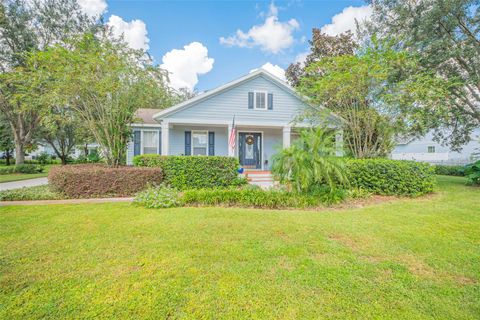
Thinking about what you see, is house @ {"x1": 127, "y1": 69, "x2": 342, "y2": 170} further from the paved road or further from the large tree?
the large tree

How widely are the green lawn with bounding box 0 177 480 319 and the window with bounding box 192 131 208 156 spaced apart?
319 inches

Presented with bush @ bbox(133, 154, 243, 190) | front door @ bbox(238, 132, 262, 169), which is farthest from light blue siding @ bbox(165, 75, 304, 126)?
bush @ bbox(133, 154, 243, 190)

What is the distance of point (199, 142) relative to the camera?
13.1m

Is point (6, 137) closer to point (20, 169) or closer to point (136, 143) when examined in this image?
point (20, 169)

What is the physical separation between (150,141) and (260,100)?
7279mm

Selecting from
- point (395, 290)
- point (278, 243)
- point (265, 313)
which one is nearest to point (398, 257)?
point (395, 290)

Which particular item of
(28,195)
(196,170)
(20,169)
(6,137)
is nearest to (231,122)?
(196,170)

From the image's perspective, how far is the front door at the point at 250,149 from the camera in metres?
13.7

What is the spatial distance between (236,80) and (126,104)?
5.66 meters

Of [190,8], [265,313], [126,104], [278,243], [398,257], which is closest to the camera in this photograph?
[265,313]

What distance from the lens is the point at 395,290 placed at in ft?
8.18

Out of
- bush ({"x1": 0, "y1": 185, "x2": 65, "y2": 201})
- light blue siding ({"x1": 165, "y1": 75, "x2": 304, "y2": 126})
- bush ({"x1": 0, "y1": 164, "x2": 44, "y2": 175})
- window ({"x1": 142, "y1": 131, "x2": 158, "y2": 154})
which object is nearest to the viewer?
bush ({"x1": 0, "y1": 185, "x2": 65, "y2": 201})

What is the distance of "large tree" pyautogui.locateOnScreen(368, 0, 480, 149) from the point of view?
9.17 metres

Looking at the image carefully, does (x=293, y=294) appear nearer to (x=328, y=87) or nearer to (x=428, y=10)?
(x=328, y=87)
